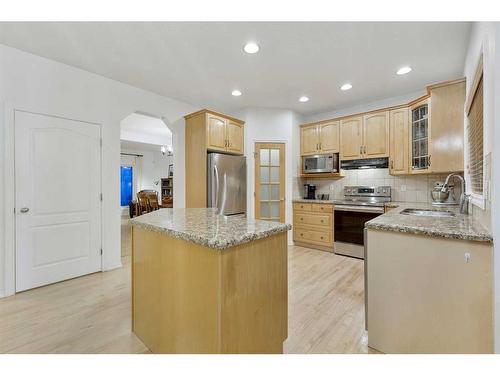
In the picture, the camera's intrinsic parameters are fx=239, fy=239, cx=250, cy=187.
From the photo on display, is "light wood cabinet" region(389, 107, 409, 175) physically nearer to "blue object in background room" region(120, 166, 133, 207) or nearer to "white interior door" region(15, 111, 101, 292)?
"white interior door" region(15, 111, 101, 292)

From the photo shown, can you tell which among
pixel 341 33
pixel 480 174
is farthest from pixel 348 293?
pixel 341 33

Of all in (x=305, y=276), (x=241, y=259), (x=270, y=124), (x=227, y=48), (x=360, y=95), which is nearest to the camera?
(x=241, y=259)

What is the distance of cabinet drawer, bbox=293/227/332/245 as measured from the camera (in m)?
3.94

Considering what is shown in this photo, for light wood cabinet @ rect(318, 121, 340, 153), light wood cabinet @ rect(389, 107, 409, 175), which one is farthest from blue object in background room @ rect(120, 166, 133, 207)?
light wood cabinet @ rect(389, 107, 409, 175)

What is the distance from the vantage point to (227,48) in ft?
8.00

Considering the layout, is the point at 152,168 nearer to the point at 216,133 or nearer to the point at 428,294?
the point at 216,133

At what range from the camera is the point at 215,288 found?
1.06 m

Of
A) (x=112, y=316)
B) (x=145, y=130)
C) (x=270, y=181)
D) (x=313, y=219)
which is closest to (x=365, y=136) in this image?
(x=313, y=219)

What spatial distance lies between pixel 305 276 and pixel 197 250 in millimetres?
2157

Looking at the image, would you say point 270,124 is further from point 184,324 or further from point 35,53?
point 184,324

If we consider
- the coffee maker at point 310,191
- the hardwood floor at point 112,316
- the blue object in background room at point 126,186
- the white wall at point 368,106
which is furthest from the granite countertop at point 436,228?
the blue object in background room at point 126,186

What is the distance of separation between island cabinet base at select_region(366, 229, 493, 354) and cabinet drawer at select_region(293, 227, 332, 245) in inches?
91.4

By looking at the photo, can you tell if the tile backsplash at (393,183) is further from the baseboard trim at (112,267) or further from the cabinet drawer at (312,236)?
the baseboard trim at (112,267)

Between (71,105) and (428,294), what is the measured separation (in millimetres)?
3817
